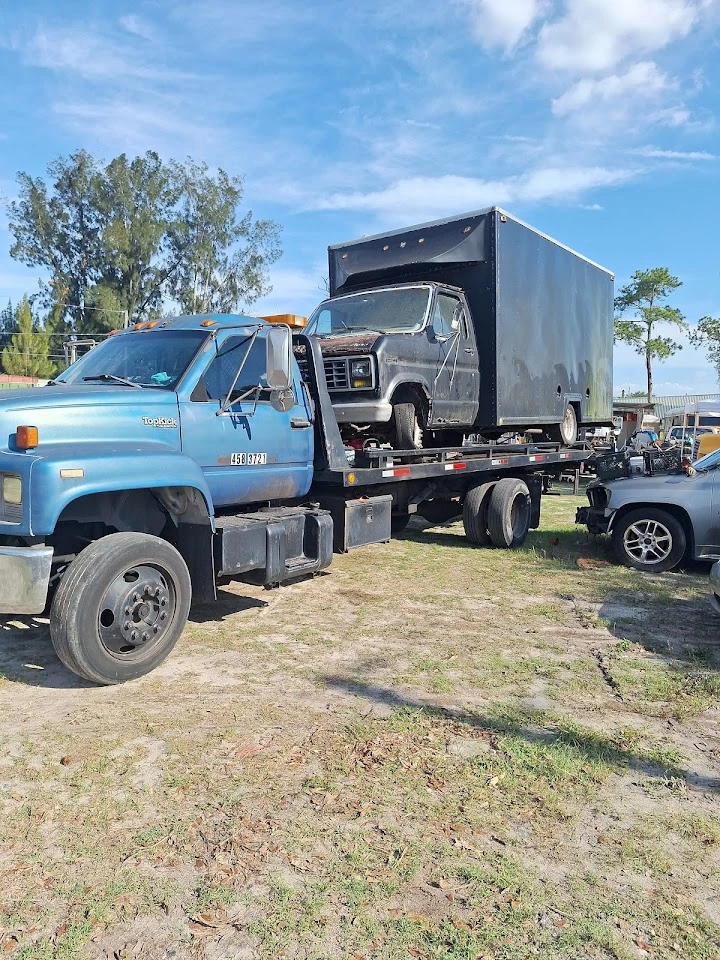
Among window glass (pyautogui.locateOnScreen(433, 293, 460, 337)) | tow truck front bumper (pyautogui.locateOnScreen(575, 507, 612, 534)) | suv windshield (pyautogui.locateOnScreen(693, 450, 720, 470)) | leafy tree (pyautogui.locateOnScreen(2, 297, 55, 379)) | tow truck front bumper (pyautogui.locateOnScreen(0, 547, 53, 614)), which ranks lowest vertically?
tow truck front bumper (pyautogui.locateOnScreen(575, 507, 612, 534))

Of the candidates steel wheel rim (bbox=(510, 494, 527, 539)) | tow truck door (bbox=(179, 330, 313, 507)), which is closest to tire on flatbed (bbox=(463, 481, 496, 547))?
steel wheel rim (bbox=(510, 494, 527, 539))

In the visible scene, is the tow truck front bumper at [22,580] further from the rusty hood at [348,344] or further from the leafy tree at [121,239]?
the leafy tree at [121,239]

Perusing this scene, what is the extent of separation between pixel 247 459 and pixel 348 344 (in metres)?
2.41

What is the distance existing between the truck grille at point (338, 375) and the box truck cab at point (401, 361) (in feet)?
0.03

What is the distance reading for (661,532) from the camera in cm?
809

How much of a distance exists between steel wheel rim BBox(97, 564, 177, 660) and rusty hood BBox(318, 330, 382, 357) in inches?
142

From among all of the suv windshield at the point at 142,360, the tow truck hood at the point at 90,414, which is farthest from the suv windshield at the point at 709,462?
the tow truck hood at the point at 90,414

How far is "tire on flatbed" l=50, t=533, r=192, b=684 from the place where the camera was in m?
4.34

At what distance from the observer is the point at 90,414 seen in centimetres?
481

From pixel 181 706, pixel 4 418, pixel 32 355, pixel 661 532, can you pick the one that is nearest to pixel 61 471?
pixel 4 418

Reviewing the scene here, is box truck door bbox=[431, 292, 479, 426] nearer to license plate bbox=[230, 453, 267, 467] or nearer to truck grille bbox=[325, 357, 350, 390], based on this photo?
truck grille bbox=[325, 357, 350, 390]

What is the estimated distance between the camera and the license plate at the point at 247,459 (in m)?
5.73

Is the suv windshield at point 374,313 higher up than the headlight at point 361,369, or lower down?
higher up

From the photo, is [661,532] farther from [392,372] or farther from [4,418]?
[4,418]
